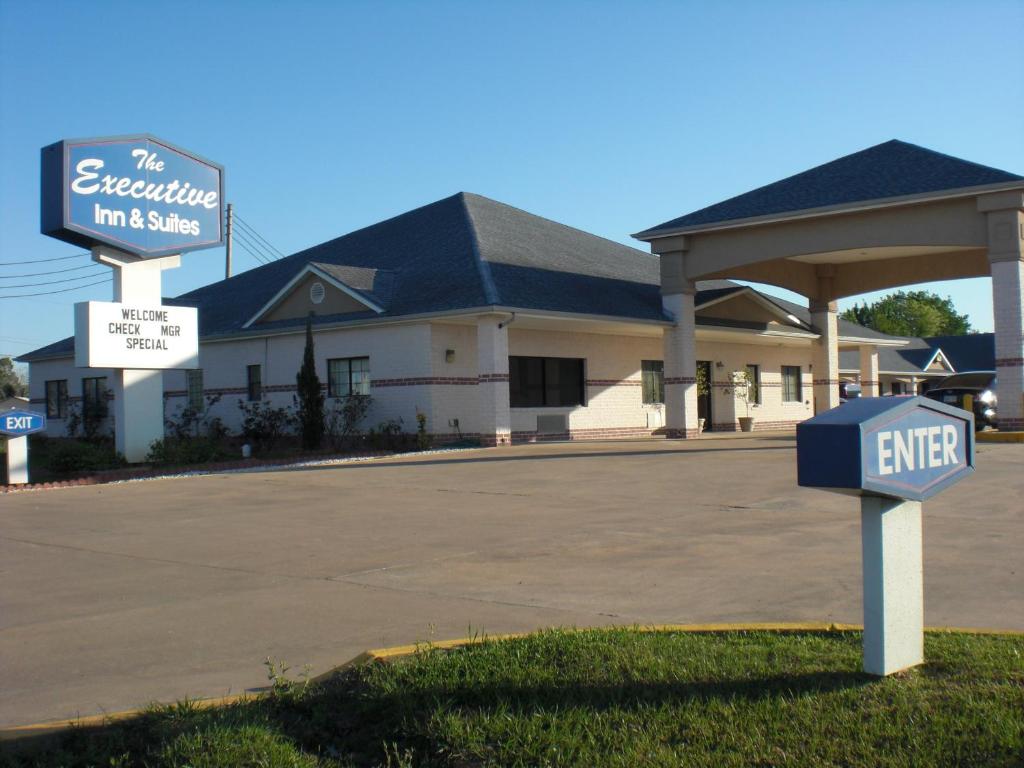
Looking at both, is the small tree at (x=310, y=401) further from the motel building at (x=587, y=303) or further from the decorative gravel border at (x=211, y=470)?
the decorative gravel border at (x=211, y=470)

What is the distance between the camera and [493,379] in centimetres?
2586

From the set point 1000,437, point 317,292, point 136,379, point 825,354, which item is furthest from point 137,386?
point 825,354

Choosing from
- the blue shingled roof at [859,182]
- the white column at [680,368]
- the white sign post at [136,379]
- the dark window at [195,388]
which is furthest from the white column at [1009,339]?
the dark window at [195,388]

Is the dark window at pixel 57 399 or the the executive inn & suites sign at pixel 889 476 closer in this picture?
the the executive inn & suites sign at pixel 889 476

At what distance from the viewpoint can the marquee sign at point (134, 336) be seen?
851 inches

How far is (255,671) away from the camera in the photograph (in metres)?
6.19

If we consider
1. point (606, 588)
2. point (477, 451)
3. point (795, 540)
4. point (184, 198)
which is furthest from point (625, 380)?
point (606, 588)

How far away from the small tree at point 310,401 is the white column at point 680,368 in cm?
1014

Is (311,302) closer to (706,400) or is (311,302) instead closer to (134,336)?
(134,336)

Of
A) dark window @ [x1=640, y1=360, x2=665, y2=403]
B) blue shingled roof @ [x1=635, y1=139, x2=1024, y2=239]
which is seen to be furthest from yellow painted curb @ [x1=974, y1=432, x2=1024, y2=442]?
dark window @ [x1=640, y1=360, x2=665, y2=403]

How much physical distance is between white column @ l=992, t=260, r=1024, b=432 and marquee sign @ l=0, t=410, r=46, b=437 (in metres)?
21.5

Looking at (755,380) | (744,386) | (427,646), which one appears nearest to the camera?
(427,646)

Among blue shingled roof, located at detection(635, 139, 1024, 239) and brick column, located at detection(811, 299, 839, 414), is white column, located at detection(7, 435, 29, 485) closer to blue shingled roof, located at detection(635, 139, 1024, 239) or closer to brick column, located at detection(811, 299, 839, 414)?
blue shingled roof, located at detection(635, 139, 1024, 239)

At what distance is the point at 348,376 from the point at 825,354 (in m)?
18.3
